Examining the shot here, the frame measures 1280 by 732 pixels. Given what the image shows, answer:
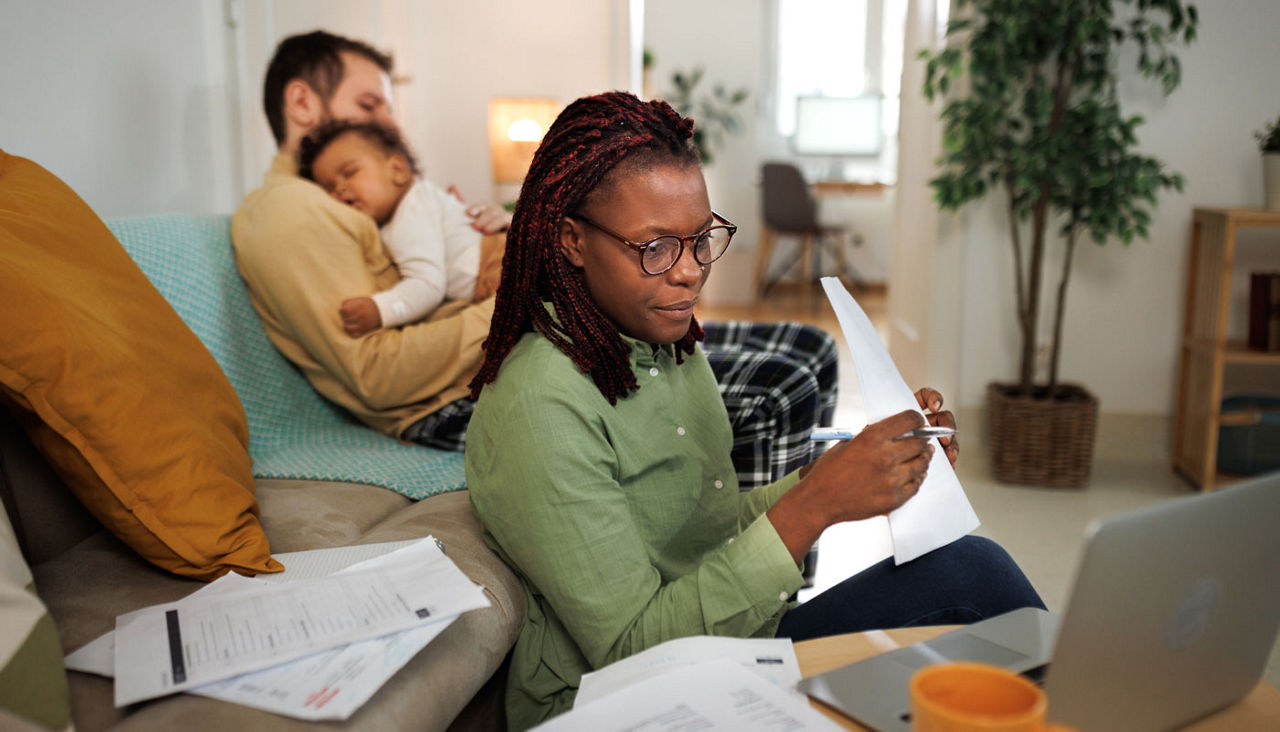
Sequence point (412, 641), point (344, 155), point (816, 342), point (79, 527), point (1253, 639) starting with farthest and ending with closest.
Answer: point (816, 342)
point (344, 155)
point (79, 527)
point (412, 641)
point (1253, 639)

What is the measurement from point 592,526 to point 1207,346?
8.33 feet

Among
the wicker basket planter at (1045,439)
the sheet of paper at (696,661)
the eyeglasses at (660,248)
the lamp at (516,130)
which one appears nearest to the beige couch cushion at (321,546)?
the sheet of paper at (696,661)

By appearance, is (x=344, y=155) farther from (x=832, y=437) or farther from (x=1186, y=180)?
(x=1186, y=180)

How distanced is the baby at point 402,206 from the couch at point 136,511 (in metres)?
0.55

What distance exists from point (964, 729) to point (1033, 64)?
2768mm

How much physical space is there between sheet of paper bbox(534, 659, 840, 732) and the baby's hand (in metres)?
1.18

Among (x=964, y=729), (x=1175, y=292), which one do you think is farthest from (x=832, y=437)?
(x=1175, y=292)

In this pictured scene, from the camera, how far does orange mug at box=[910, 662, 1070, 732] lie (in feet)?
1.63

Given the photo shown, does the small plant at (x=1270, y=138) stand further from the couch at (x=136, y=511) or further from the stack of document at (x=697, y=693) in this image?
the stack of document at (x=697, y=693)

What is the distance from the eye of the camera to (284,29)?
10.5 ft

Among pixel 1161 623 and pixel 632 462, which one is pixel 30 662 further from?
pixel 1161 623

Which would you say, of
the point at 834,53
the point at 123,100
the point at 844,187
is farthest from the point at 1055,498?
the point at 834,53

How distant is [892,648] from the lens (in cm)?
86

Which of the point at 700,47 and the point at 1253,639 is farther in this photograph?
the point at 700,47
